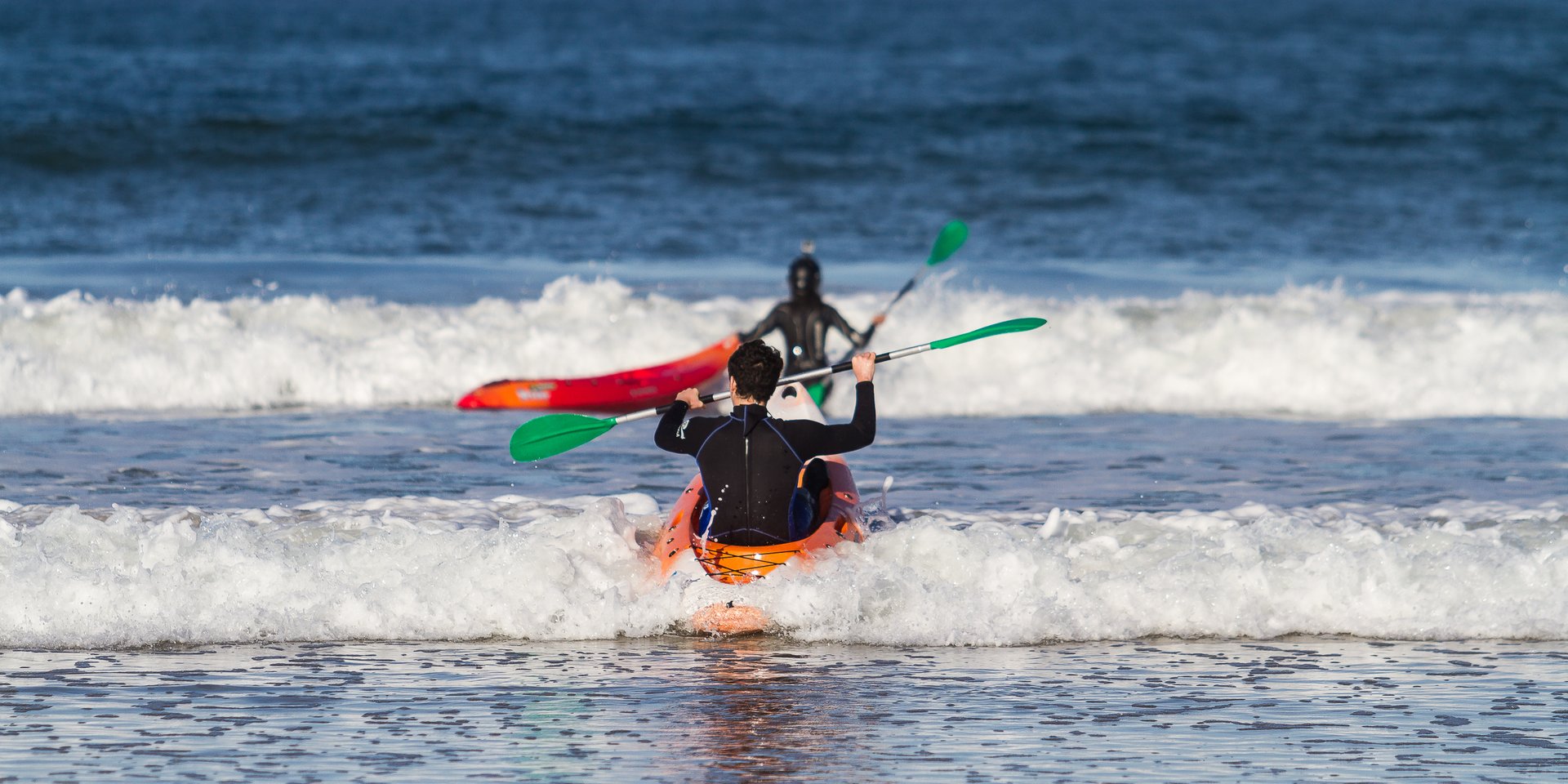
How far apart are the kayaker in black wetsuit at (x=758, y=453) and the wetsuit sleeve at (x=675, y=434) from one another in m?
0.08

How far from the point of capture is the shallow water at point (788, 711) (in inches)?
202

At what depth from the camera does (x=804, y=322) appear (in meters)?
12.6

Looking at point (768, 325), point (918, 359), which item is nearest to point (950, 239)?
point (918, 359)

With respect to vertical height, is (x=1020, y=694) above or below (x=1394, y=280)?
below

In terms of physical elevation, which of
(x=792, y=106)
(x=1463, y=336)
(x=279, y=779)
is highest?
(x=792, y=106)

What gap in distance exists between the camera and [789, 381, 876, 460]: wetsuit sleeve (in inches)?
273

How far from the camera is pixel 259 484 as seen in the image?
31.9 ft

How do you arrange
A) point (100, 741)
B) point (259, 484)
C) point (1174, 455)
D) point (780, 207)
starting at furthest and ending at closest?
point (780, 207)
point (1174, 455)
point (259, 484)
point (100, 741)

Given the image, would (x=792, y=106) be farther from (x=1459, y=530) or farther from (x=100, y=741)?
(x=100, y=741)

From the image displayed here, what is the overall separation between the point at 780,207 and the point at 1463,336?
33.3 feet

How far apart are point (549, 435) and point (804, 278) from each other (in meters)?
4.68

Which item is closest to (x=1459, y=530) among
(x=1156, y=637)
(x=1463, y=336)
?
(x=1156, y=637)

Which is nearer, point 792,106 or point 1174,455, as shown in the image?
point 1174,455

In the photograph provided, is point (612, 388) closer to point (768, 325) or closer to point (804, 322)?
point (768, 325)
